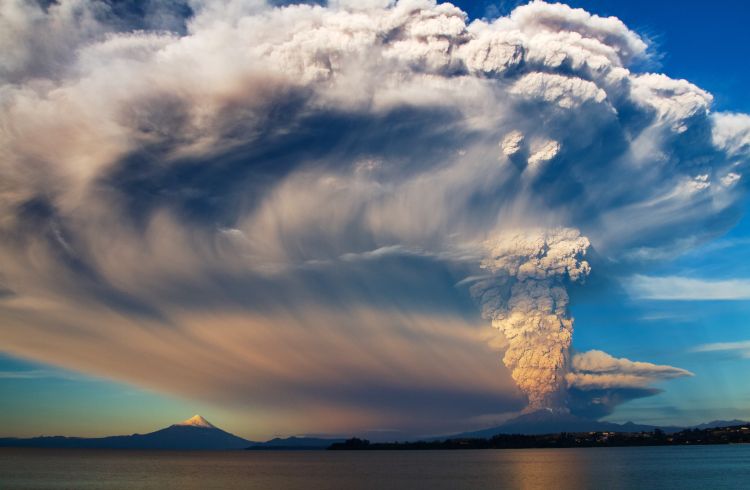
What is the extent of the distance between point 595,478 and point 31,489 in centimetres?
7481

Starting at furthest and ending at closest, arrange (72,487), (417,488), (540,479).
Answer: (540,479), (72,487), (417,488)

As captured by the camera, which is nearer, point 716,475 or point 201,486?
point 201,486

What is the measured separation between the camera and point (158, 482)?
93500mm

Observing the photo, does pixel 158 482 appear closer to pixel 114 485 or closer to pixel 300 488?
pixel 114 485

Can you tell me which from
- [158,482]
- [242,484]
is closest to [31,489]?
[158,482]

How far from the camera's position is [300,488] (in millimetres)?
81625

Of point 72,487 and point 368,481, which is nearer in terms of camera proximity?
point 72,487

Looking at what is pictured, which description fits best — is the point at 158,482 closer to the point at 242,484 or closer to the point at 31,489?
the point at 242,484

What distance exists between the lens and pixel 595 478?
89.4 metres

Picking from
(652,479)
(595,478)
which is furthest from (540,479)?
(652,479)

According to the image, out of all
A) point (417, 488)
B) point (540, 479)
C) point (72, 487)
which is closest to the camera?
point (417, 488)

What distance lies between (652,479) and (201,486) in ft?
201

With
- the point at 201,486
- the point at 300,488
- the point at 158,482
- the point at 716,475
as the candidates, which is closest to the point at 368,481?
the point at 300,488

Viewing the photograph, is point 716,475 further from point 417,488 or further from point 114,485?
point 114,485
